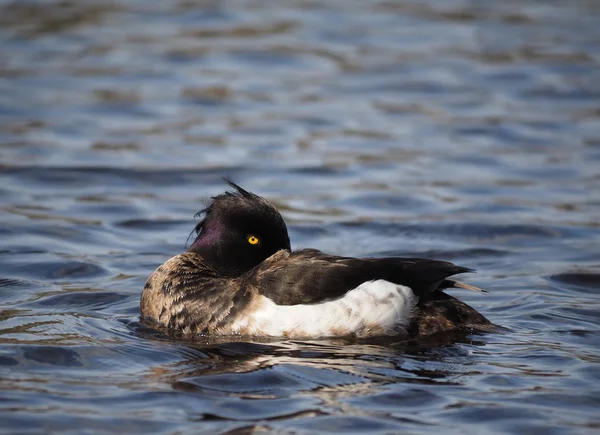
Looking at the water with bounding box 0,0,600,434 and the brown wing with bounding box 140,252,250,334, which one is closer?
the water with bounding box 0,0,600,434

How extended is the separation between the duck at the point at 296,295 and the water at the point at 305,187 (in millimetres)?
177

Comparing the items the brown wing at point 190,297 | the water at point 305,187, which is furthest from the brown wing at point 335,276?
the water at point 305,187

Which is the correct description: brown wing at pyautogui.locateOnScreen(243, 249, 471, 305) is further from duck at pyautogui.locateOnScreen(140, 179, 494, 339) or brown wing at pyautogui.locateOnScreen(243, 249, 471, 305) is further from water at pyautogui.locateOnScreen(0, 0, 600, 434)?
water at pyautogui.locateOnScreen(0, 0, 600, 434)

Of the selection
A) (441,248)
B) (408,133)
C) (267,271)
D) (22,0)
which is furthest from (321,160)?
(22,0)

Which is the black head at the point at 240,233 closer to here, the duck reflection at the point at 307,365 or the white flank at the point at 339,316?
the white flank at the point at 339,316

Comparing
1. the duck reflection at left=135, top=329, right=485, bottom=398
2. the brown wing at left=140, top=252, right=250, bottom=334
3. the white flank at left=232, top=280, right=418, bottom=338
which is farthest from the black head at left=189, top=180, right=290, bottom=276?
the duck reflection at left=135, top=329, right=485, bottom=398

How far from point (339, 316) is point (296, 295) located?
1.05ft

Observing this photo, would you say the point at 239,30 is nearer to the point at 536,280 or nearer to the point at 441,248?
the point at 441,248

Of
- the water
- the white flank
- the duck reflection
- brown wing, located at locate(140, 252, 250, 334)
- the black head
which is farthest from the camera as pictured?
the black head

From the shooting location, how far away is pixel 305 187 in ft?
39.5

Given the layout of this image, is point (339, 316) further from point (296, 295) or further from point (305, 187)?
point (305, 187)

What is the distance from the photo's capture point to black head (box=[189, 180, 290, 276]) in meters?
7.99

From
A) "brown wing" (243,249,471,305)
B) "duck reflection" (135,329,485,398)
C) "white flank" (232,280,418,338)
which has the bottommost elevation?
"duck reflection" (135,329,485,398)

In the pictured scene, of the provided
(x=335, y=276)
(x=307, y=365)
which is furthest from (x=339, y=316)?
(x=307, y=365)
